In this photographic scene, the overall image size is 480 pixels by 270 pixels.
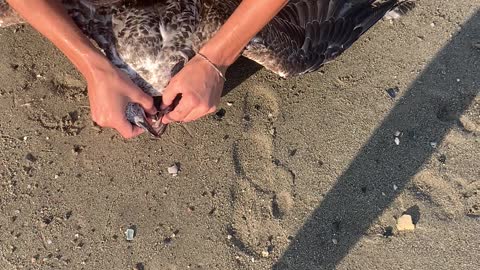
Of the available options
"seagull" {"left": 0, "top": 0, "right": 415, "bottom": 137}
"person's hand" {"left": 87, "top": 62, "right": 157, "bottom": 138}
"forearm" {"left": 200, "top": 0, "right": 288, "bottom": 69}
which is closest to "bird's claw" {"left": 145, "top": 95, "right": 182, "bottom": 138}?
"seagull" {"left": 0, "top": 0, "right": 415, "bottom": 137}

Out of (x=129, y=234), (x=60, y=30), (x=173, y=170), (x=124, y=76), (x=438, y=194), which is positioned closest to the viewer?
(x=60, y=30)

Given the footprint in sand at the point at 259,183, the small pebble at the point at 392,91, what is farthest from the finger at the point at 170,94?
the small pebble at the point at 392,91

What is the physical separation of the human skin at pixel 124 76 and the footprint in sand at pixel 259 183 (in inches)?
28.2

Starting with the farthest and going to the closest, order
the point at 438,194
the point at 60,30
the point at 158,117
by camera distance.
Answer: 1. the point at 438,194
2. the point at 158,117
3. the point at 60,30

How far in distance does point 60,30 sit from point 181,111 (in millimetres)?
656

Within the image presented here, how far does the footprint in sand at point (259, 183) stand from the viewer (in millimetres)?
3443

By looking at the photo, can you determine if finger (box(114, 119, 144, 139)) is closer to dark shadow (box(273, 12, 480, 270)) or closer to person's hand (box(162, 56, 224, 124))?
person's hand (box(162, 56, 224, 124))

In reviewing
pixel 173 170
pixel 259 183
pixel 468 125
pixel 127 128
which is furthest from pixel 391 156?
pixel 127 128

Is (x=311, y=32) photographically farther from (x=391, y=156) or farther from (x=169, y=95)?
(x=169, y=95)

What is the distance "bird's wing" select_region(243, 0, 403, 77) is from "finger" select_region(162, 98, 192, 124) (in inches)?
21.8

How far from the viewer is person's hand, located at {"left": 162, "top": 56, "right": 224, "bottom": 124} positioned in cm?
283

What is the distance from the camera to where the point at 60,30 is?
8.99ft

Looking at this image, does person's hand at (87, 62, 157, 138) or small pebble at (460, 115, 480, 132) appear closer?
person's hand at (87, 62, 157, 138)

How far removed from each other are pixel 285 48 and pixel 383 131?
2.79 ft
